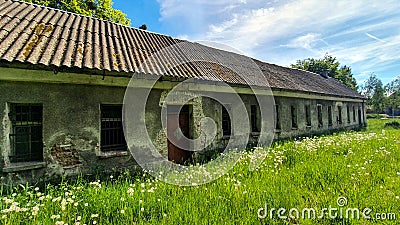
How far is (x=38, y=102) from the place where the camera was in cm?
567

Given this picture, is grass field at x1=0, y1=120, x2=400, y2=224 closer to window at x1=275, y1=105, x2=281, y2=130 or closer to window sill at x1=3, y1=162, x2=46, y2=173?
window sill at x1=3, y1=162, x2=46, y2=173

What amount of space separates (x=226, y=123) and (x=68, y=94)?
6223mm

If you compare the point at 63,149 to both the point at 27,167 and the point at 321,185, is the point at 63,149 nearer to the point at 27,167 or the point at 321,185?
the point at 27,167

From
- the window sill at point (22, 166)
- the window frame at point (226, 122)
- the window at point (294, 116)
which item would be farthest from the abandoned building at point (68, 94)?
the window at point (294, 116)

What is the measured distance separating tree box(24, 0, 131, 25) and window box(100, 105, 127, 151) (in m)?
15.8

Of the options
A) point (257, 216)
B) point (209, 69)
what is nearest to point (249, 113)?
point (209, 69)

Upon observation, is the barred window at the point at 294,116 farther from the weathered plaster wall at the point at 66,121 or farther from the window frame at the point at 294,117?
the weathered plaster wall at the point at 66,121

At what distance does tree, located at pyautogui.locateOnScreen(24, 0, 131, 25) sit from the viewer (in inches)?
734

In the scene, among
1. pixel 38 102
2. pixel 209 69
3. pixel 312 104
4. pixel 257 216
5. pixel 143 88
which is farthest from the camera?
pixel 312 104

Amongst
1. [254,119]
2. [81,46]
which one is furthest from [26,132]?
[254,119]

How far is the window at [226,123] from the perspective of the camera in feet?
33.4

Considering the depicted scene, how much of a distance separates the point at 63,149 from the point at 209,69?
626 cm

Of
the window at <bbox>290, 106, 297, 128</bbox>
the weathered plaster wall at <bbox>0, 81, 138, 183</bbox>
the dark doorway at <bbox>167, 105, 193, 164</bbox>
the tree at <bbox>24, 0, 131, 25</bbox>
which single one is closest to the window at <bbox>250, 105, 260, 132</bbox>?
the window at <bbox>290, 106, 297, 128</bbox>

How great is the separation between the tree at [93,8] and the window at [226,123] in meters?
15.9
